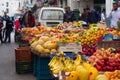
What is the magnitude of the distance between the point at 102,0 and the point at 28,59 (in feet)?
89.3

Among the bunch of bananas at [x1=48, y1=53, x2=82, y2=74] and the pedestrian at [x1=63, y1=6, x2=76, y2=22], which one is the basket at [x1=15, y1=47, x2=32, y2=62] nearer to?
the bunch of bananas at [x1=48, y1=53, x2=82, y2=74]

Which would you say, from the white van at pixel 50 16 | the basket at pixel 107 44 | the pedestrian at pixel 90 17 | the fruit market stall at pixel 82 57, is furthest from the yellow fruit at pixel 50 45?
the white van at pixel 50 16

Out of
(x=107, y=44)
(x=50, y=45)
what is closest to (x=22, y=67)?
(x=50, y=45)

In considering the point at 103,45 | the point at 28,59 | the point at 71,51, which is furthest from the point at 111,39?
the point at 28,59

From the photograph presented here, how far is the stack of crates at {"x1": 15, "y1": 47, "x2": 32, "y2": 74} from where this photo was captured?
40.4 ft

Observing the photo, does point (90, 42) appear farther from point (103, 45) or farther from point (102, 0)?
point (102, 0)

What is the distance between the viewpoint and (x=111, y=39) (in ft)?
31.1

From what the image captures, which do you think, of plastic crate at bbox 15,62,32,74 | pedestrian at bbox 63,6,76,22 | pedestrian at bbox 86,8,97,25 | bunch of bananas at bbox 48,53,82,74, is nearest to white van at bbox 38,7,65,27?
pedestrian at bbox 63,6,76,22

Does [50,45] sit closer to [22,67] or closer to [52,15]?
[22,67]

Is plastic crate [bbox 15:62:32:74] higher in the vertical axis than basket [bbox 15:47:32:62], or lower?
lower

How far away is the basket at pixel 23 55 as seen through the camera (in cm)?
1234

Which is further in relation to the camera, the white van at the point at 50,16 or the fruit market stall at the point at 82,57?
the white van at the point at 50,16

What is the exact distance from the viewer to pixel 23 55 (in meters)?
12.4

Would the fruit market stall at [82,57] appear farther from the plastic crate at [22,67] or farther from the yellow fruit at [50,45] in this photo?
the plastic crate at [22,67]
